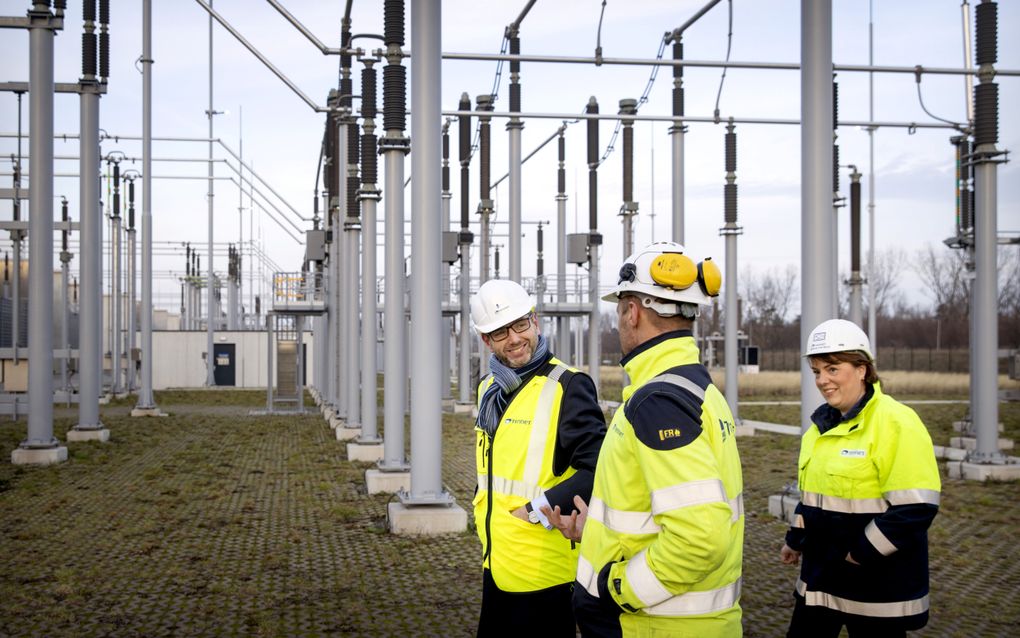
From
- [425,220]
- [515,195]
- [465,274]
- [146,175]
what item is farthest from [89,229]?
[465,274]

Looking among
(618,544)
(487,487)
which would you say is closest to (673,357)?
(618,544)

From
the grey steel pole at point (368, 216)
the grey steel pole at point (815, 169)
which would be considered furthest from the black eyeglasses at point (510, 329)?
the grey steel pole at point (368, 216)

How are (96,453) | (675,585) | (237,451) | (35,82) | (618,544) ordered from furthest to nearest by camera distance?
1. (237,451)
2. (96,453)
3. (35,82)
4. (618,544)
5. (675,585)

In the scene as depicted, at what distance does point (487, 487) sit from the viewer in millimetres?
3967

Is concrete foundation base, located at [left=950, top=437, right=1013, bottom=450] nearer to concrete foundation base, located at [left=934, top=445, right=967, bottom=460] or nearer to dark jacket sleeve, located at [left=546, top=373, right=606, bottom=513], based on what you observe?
concrete foundation base, located at [left=934, top=445, right=967, bottom=460]

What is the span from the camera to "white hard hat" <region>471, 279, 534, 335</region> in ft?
13.2

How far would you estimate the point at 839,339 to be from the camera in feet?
13.5

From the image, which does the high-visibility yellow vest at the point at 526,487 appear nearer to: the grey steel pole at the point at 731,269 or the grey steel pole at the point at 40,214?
the grey steel pole at the point at 40,214

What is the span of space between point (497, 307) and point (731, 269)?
1758 cm

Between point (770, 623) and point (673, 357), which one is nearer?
point (673, 357)

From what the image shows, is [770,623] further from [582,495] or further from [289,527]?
[289,527]

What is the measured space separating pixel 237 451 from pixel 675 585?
15111mm

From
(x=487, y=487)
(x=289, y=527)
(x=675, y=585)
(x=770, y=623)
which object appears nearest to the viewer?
(x=675, y=585)

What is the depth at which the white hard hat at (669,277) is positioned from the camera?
10.0 feet
